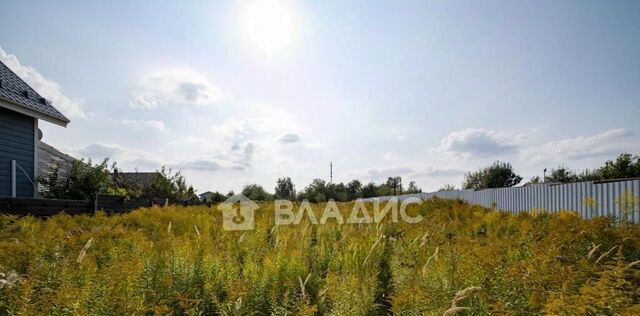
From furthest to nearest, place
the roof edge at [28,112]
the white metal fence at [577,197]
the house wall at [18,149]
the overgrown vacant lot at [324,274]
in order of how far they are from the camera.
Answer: the house wall at [18,149]
the roof edge at [28,112]
the white metal fence at [577,197]
the overgrown vacant lot at [324,274]

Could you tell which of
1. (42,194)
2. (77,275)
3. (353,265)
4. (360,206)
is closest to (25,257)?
(77,275)

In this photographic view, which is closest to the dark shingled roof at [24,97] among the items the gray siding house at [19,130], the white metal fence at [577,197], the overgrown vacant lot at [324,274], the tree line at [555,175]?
the gray siding house at [19,130]

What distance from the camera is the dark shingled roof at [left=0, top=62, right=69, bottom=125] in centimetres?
913

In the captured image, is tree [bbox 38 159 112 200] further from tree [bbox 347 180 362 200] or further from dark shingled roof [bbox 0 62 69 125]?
tree [bbox 347 180 362 200]

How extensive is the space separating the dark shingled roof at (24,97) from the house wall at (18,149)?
422 millimetres

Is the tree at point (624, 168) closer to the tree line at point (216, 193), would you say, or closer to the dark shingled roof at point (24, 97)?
the tree line at point (216, 193)

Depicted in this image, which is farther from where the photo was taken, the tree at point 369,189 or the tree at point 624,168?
the tree at point 369,189

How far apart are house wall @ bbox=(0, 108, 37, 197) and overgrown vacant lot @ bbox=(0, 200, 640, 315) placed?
7.33 metres

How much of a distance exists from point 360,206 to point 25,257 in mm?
4963

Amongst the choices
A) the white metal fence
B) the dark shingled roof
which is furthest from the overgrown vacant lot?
the dark shingled roof

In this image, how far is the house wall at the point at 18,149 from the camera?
30.3 ft

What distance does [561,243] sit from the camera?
108 inches

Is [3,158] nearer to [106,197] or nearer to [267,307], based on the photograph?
[106,197]

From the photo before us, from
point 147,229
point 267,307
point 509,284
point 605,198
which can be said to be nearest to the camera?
point 509,284
